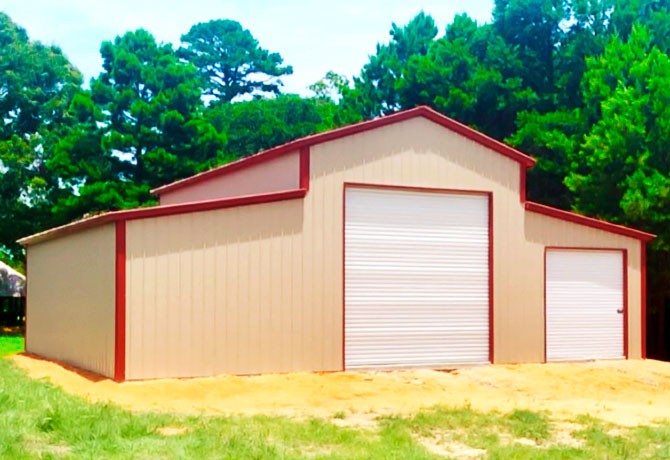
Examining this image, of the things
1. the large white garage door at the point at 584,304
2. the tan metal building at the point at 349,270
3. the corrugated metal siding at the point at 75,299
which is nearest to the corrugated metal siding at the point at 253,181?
the tan metal building at the point at 349,270

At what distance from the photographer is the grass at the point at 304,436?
27.5ft

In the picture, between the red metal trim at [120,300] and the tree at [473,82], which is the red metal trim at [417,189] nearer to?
the red metal trim at [120,300]

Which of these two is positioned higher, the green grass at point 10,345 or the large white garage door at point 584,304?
the large white garage door at point 584,304

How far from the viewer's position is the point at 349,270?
16.2 m

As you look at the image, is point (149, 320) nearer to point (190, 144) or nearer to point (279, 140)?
point (190, 144)

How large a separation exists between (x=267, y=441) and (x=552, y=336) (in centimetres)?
1077

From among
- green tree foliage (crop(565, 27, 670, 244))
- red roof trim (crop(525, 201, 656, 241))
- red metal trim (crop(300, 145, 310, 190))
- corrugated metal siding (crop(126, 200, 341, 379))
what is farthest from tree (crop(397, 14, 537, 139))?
corrugated metal siding (crop(126, 200, 341, 379))

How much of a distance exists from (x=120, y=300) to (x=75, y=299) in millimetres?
2977

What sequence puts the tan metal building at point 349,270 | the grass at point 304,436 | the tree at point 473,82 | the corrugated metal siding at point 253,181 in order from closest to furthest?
1. the grass at point 304,436
2. the tan metal building at point 349,270
3. the corrugated metal siding at point 253,181
4. the tree at point 473,82

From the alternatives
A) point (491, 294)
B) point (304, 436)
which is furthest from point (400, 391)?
point (304, 436)

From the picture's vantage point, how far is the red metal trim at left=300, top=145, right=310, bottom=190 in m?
15.9

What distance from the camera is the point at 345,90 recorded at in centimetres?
4053

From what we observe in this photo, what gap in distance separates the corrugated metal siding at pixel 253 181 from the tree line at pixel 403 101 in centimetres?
1063

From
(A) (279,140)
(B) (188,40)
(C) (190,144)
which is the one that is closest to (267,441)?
(C) (190,144)
